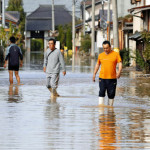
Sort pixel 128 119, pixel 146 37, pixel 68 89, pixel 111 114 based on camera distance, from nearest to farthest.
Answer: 1. pixel 128 119
2. pixel 111 114
3. pixel 68 89
4. pixel 146 37

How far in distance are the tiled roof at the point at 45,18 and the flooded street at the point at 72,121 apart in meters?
131

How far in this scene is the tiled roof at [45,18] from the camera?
490 feet

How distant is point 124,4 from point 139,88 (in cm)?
5011

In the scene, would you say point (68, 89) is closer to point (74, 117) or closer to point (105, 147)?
point (74, 117)

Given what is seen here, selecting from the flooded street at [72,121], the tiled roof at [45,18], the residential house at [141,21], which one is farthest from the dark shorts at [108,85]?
the tiled roof at [45,18]

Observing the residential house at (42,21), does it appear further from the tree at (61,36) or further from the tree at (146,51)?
the tree at (146,51)

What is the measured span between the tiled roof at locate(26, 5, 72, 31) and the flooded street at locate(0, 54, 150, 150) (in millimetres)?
130611

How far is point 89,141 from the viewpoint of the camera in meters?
9.20

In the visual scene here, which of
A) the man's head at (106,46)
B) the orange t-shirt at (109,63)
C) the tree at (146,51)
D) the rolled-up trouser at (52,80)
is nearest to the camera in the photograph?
the man's head at (106,46)

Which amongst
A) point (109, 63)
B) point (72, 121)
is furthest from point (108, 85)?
point (72, 121)

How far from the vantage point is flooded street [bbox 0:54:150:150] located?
9008mm

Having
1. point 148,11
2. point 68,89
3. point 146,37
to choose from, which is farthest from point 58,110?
point 148,11

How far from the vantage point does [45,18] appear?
503 feet

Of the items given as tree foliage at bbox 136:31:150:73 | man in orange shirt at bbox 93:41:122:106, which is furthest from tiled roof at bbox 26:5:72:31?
man in orange shirt at bbox 93:41:122:106
